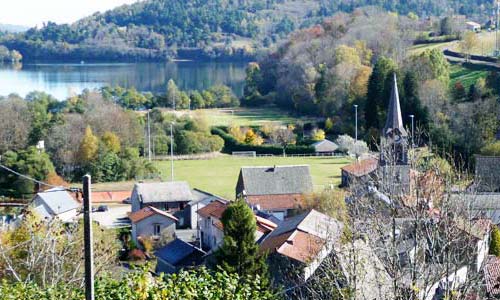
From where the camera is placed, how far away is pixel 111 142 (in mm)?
35906

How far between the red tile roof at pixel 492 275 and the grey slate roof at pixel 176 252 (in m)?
7.17

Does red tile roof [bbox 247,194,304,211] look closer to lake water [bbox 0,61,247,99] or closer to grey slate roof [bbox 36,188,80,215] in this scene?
grey slate roof [bbox 36,188,80,215]

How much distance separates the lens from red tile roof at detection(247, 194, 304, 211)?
25703 mm

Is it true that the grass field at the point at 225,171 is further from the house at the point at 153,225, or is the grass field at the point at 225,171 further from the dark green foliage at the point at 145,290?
the dark green foliage at the point at 145,290

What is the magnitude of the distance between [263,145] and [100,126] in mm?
8331

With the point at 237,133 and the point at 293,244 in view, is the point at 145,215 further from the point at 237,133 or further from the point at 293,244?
the point at 237,133

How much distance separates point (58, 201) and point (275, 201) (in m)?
6.47

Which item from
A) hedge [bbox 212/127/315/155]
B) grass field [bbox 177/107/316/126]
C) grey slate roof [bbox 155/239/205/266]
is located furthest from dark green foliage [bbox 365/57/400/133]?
grey slate roof [bbox 155/239/205/266]

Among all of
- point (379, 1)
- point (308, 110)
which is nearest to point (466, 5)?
point (379, 1)

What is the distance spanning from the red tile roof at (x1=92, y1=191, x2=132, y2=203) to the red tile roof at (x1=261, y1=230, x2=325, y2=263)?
13.6 meters

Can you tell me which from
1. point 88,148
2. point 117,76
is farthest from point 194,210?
point 117,76

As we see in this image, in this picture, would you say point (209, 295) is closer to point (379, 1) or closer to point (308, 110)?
point (308, 110)

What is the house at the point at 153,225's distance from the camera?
23219mm

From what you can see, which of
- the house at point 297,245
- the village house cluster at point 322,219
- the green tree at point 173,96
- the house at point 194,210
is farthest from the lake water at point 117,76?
the house at point 297,245
